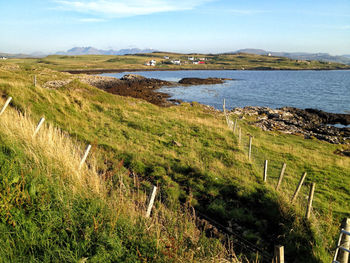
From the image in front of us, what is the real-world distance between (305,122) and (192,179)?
35132 millimetres

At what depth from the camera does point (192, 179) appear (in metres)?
11.3

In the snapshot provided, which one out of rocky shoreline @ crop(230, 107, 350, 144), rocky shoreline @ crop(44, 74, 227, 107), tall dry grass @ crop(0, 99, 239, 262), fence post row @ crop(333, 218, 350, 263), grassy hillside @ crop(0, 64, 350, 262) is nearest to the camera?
tall dry grass @ crop(0, 99, 239, 262)

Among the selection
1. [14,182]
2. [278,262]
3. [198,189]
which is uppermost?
[14,182]

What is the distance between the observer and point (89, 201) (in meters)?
5.41

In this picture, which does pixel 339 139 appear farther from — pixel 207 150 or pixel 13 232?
pixel 13 232

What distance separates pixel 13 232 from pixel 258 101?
60.5 m

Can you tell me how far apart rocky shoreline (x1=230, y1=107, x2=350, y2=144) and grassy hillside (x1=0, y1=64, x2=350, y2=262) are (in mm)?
8934

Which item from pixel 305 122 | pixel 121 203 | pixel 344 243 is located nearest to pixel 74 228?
pixel 121 203

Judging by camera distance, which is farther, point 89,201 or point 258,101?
point 258,101

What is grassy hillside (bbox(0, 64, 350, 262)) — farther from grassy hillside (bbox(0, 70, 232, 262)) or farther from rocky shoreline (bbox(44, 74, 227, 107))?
rocky shoreline (bbox(44, 74, 227, 107))

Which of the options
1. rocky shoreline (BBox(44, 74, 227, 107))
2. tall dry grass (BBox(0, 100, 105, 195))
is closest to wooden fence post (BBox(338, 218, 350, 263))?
tall dry grass (BBox(0, 100, 105, 195))

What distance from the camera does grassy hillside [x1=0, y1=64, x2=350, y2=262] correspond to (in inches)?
205

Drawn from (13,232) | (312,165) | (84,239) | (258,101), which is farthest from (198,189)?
(258,101)

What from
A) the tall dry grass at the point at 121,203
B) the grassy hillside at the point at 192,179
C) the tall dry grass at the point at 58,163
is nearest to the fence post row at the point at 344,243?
the grassy hillside at the point at 192,179
